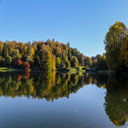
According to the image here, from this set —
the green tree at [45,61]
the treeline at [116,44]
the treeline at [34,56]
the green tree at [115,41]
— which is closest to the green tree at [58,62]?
the treeline at [34,56]

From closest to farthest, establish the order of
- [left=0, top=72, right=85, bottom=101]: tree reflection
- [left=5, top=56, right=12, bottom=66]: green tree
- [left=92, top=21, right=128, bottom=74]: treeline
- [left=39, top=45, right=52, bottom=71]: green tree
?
[left=0, top=72, right=85, bottom=101]: tree reflection, [left=92, top=21, right=128, bottom=74]: treeline, [left=39, top=45, right=52, bottom=71]: green tree, [left=5, top=56, right=12, bottom=66]: green tree

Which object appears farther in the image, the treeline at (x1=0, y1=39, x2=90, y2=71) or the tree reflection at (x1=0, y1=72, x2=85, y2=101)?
the treeline at (x1=0, y1=39, x2=90, y2=71)

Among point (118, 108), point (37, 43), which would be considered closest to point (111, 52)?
point (118, 108)

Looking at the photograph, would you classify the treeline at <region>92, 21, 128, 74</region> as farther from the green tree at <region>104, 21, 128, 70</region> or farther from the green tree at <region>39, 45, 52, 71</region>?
the green tree at <region>39, 45, 52, 71</region>

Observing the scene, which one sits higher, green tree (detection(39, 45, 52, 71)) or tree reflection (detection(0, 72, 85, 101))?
green tree (detection(39, 45, 52, 71))

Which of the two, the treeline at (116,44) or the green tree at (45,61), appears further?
the green tree at (45,61)

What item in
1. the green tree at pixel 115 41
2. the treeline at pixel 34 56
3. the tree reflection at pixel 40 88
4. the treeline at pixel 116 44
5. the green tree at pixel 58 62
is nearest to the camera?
the tree reflection at pixel 40 88

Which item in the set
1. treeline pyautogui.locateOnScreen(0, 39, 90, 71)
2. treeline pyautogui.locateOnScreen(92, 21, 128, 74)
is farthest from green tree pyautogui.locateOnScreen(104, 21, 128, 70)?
treeline pyautogui.locateOnScreen(0, 39, 90, 71)

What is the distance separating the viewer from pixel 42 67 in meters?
71.5

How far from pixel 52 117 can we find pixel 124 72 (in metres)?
30.1

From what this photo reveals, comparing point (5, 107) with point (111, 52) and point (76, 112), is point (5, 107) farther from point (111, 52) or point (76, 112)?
point (111, 52)

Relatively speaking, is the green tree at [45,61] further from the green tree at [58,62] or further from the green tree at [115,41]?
the green tree at [115,41]

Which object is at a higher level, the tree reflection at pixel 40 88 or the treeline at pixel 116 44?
the treeline at pixel 116 44

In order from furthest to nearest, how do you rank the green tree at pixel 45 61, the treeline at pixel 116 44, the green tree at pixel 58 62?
the green tree at pixel 58 62 < the green tree at pixel 45 61 < the treeline at pixel 116 44
